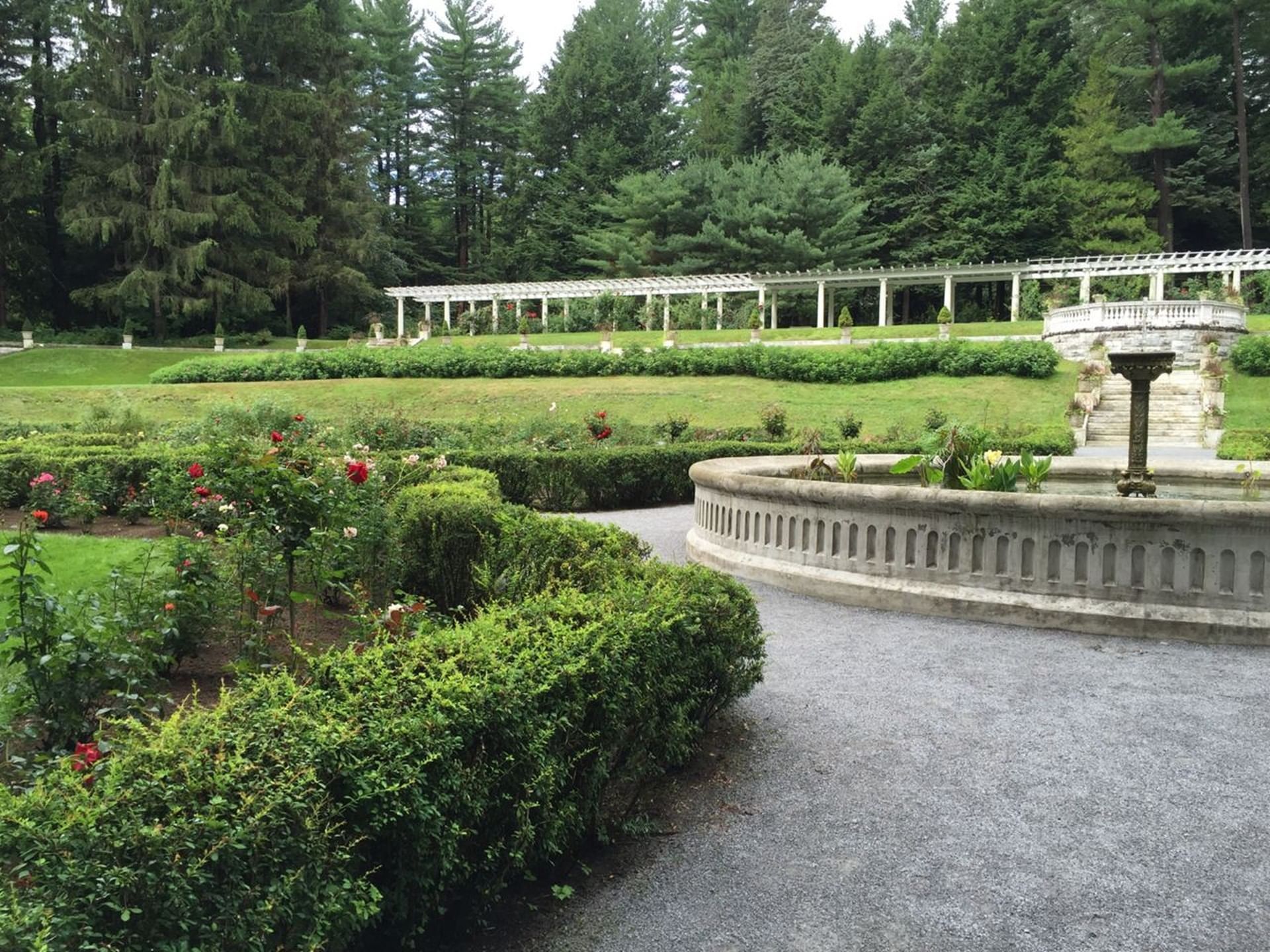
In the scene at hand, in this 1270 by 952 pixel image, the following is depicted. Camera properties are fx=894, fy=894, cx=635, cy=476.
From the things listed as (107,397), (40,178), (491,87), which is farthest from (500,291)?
(107,397)

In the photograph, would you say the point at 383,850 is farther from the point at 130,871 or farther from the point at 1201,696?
the point at 1201,696

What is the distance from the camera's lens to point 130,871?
1.67 metres

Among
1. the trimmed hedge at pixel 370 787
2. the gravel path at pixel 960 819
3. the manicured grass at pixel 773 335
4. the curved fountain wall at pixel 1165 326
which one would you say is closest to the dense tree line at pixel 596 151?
the manicured grass at pixel 773 335

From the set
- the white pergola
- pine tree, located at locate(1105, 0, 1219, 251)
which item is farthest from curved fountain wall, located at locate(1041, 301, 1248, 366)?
pine tree, located at locate(1105, 0, 1219, 251)

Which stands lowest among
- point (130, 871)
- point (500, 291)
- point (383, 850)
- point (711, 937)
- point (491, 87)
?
point (711, 937)

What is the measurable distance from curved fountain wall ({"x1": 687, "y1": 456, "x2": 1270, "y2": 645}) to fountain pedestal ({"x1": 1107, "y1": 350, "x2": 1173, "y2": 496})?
1989mm

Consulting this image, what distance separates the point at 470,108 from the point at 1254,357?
46.9 m

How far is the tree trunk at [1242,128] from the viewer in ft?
132

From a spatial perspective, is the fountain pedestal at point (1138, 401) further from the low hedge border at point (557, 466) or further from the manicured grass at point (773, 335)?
the manicured grass at point (773, 335)

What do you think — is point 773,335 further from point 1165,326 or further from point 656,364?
point 1165,326

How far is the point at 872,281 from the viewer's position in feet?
131

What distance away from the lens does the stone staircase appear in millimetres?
22781

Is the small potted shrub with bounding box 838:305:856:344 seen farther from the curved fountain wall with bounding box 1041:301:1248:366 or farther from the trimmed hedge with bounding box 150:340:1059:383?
the curved fountain wall with bounding box 1041:301:1248:366

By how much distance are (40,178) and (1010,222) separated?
152 feet
